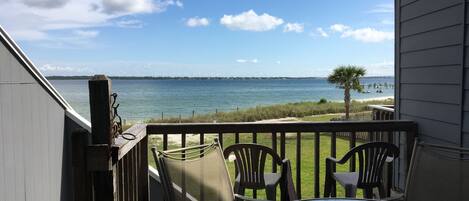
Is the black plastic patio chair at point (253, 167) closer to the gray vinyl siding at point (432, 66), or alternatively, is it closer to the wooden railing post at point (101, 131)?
the wooden railing post at point (101, 131)

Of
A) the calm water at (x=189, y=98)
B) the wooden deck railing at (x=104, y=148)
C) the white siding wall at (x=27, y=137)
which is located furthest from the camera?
the calm water at (x=189, y=98)

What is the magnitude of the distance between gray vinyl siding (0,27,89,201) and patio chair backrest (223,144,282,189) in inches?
83.2

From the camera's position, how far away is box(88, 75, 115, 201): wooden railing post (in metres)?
2.23

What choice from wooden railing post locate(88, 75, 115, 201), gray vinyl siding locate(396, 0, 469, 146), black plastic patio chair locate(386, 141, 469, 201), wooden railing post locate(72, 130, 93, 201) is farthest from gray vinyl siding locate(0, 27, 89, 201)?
gray vinyl siding locate(396, 0, 469, 146)

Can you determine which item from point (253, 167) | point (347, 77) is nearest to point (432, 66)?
point (253, 167)

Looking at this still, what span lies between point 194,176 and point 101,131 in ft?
1.95

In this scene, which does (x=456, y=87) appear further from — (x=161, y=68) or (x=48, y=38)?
(x=161, y=68)

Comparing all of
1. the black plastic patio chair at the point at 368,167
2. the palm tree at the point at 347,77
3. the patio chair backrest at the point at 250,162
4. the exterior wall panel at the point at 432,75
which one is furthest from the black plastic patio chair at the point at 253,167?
the palm tree at the point at 347,77

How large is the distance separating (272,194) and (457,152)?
1.23 m

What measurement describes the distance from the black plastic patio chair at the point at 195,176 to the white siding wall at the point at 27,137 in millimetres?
2021

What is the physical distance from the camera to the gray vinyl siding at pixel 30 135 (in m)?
3.84

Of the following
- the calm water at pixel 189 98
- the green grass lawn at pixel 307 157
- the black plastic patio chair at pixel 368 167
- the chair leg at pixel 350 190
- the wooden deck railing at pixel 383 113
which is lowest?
the calm water at pixel 189 98

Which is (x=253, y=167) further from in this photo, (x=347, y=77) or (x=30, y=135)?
(x=347, y=77)

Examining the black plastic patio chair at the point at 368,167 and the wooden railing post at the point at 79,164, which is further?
the wooden railing post at the point at 79,164
